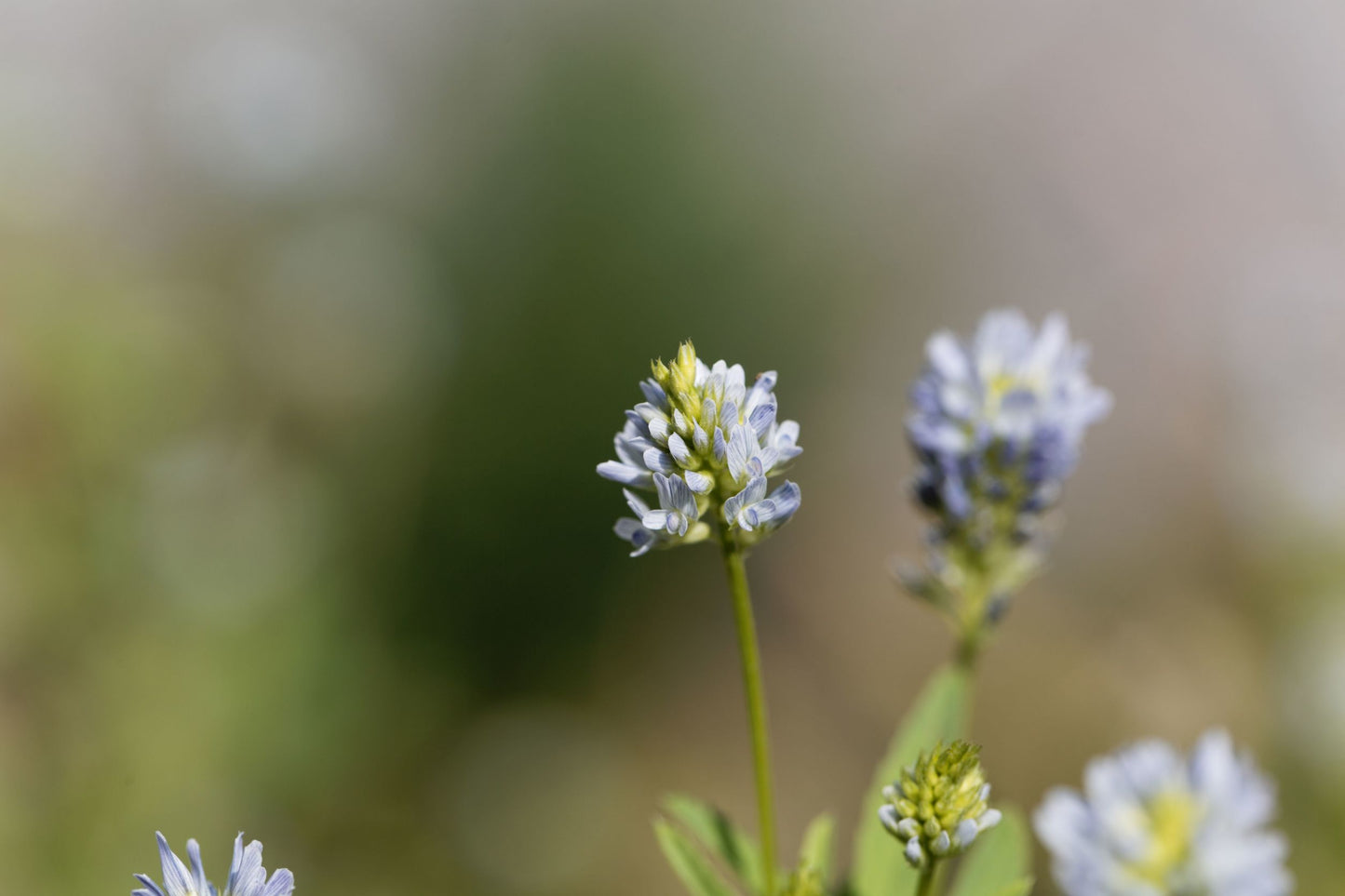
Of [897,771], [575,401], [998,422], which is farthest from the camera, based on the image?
[575,401]

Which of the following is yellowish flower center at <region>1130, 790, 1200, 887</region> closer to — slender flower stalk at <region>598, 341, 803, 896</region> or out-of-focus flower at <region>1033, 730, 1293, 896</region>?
out-of-focus flower at <region>1033, 730, 1293, 896</region>

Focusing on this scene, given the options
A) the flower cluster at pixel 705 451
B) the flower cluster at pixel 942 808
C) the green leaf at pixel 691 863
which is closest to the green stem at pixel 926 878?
the flower cluster at pixel 942 808

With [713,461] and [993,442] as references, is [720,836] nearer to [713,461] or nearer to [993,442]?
[713,461]

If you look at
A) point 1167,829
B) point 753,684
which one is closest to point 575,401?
point 753,684

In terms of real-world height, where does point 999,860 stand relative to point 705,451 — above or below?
below

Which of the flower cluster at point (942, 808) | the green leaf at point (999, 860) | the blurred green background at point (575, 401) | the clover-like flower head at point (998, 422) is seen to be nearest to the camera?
the flower cluster at point (942, 808)

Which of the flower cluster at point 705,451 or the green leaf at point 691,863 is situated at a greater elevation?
the flower cluster at point 705,451

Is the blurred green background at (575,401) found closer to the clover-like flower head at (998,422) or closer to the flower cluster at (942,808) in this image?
the clover-like flower head at (998,422)
